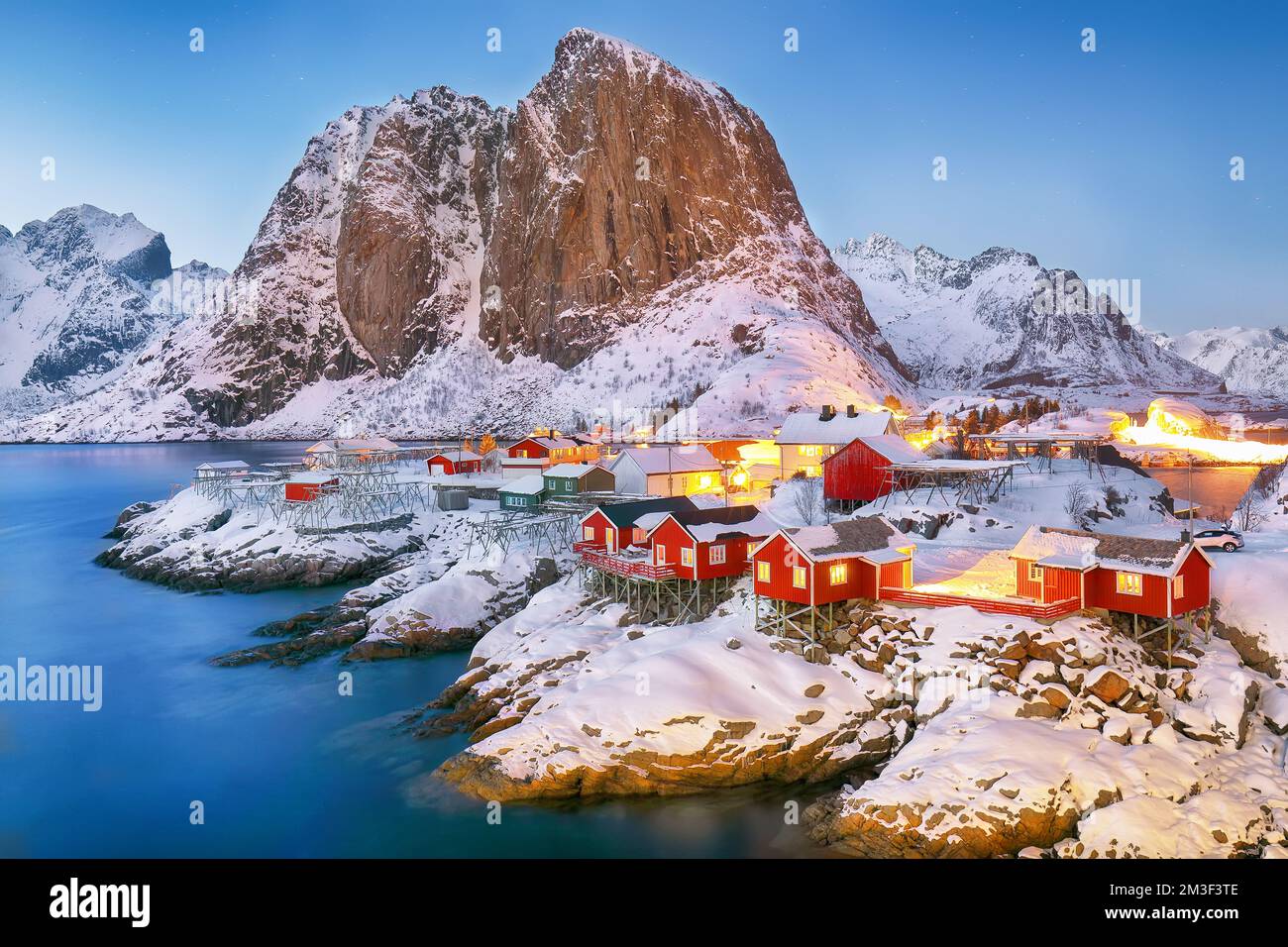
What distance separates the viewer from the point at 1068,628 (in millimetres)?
26828

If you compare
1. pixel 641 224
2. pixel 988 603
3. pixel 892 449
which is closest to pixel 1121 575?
pixel 988 603

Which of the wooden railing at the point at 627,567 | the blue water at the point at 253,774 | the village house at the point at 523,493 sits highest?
the village house at the point at 523,493

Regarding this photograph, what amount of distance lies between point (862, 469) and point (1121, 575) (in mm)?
20016

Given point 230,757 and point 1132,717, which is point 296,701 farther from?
point 1132,717

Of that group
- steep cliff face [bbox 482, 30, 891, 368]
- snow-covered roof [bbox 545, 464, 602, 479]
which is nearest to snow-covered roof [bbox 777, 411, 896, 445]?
snow-covered roof [bbox 545, 464, 602, 479]

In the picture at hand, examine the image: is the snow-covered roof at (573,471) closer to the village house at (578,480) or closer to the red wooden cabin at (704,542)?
the village house at (578,480)

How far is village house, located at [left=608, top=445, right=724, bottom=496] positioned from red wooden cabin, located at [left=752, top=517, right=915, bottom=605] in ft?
86.2

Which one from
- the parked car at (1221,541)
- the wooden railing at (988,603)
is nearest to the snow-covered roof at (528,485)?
the wooden railing at (988,603)

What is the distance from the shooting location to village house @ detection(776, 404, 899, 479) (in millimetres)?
61469

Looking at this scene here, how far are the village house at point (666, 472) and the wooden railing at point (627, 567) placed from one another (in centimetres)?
1708

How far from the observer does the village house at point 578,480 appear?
58.0 metres

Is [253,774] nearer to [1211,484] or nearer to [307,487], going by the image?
[307,487]

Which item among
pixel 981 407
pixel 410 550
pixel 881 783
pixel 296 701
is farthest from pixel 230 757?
pixel 981 407

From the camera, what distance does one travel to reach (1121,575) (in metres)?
28.1
